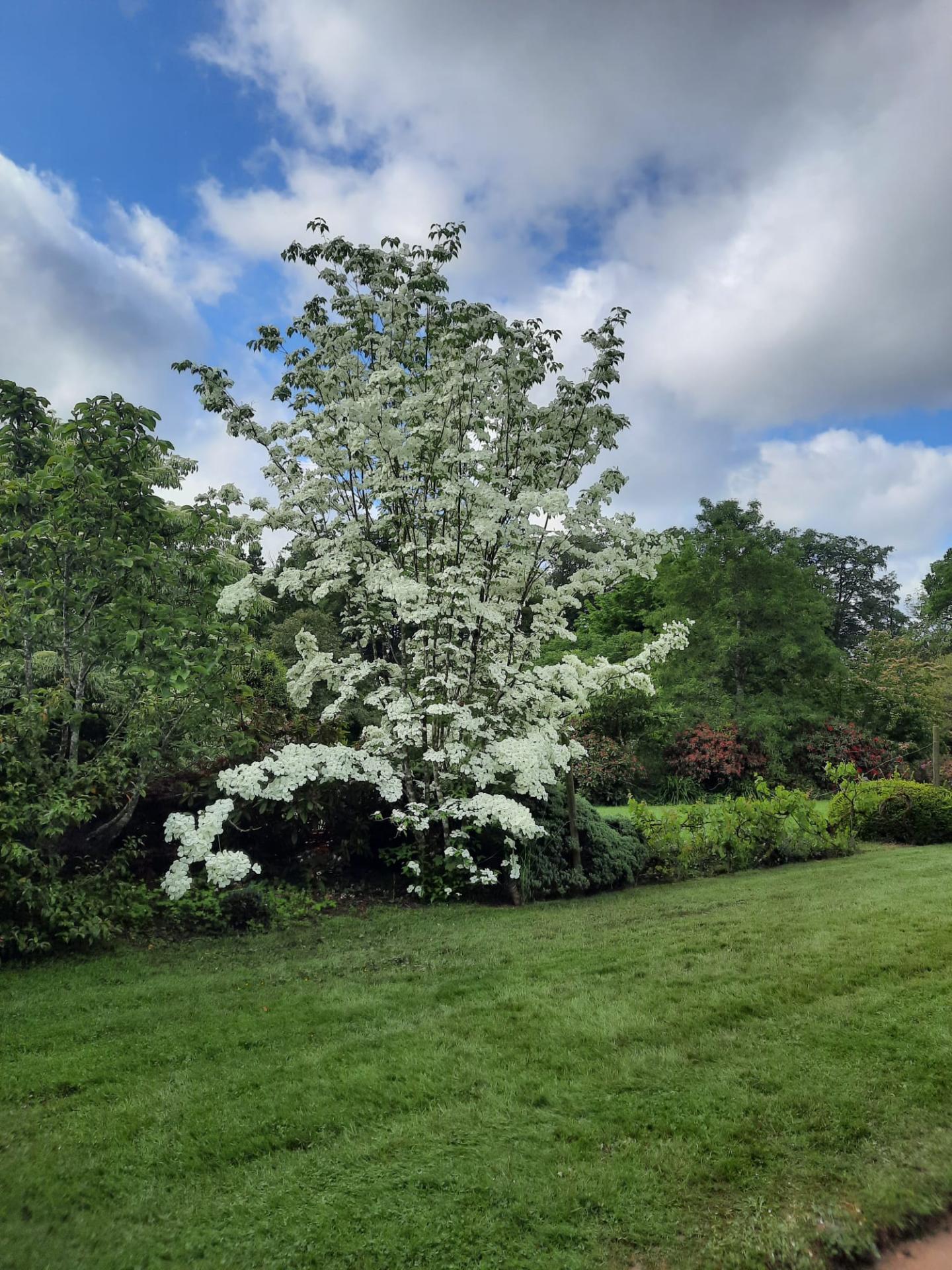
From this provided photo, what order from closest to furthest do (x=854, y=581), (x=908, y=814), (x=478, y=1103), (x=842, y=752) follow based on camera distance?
1. (x=478, y=1103)
2. (x=908, y=814)
3. (x=842, y=752)
4. (x=854, y=581)

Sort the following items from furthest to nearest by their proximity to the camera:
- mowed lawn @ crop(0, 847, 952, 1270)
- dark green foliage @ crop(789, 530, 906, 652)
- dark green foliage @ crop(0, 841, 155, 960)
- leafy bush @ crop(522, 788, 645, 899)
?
1. dark green foliage @ crop(789, 530, 906, 652)
2. leafy bush @ crop(522, 788, 645, 899)
3. dark green foliage @ crop(0, 841, 155, 960)
4. mowed lawn @ crop(0, 847, 952, 1270)

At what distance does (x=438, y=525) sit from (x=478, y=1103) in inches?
188

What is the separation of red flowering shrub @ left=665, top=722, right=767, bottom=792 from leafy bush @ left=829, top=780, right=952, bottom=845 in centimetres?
406

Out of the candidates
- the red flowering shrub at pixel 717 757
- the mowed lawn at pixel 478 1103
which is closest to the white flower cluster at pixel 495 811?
the mowed lawn at pixel 478 1103

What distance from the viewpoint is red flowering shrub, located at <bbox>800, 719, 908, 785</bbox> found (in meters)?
Result: 15.4

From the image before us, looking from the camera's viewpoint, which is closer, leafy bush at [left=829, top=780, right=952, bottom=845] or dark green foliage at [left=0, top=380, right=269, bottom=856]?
dark green foliage at [left=0, top=380, right=269, bottom=856]

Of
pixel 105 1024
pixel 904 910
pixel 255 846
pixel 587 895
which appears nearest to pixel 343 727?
pixel 255 846

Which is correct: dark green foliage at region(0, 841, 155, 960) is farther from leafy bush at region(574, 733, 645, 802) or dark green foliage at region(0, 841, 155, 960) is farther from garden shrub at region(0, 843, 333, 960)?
leafy bush at region(574, 733, 645, 802)

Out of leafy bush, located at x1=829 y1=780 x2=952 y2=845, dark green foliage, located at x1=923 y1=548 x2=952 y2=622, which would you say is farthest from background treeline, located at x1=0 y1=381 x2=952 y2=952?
dark green foliage, located at x1=923 y1=548 x2=952 y2=622

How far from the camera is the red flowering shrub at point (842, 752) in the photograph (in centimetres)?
1545

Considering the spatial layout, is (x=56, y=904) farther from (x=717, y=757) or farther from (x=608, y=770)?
(x=717, y=757)

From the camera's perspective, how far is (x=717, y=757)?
48.0 feet

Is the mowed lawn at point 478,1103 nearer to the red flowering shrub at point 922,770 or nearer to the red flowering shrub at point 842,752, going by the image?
the red flowering shrub at point 922,770

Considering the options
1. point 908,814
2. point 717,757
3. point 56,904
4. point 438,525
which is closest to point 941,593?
point 717,757
